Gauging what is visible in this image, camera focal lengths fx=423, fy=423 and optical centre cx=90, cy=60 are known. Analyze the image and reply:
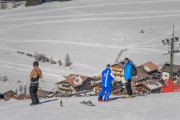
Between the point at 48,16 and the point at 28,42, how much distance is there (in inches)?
909

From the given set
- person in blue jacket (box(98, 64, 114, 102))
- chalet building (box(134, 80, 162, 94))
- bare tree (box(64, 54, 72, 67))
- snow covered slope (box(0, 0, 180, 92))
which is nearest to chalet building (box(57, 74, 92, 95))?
snow covered slope (box(0, 0, 180, 92))

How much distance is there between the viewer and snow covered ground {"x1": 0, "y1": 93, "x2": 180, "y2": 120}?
428 inches

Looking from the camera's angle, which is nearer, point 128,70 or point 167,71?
point 128,70

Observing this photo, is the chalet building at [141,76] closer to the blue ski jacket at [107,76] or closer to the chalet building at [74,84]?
the chalet building at [74,84]

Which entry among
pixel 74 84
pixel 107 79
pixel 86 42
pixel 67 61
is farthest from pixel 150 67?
pixel 107 79

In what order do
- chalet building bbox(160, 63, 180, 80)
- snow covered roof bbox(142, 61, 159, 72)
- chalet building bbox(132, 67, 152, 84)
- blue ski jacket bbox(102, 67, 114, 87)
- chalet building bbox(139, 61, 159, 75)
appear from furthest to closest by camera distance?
snow covered roof bbox(142, 61, 159, 72) < chalet building bbox(139, 61, 159, 75) < chalet building bbox(160, 63, 180, 80) < chalet building bbox(132, 67, 152, 84) < blue ski jacket bbox(102, 67, 114, 87)

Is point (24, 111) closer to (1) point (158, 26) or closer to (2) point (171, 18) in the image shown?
(1) point (158, 26)

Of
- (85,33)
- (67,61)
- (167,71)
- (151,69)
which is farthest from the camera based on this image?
(85,33)

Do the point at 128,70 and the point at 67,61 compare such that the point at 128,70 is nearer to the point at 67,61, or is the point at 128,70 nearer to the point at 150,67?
the point at 150,67

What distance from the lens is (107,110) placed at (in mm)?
11828

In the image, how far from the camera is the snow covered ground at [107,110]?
10.9m

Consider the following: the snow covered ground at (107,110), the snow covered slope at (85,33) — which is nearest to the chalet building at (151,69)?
the snow covered slope at (85,33)

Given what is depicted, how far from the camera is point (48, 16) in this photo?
99500mm

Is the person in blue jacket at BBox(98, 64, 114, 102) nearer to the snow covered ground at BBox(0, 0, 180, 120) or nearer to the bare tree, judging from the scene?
the snow covered ground at BBox(0, 0, 180, 120)
